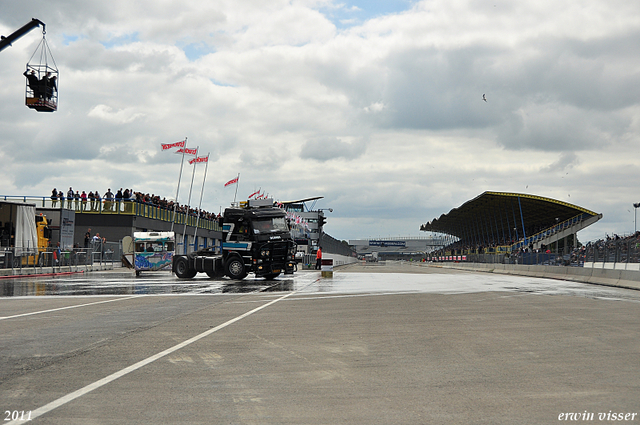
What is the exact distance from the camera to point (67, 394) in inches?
225

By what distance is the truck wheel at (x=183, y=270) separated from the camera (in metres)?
29.5

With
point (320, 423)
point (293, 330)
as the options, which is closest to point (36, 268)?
point (293, 330)

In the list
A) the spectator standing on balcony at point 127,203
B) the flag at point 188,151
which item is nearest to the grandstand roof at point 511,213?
the flag at point 188,151

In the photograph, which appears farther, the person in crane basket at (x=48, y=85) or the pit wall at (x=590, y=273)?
the pit wall at (x=590, y=273)

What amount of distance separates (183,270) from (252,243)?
175 inches

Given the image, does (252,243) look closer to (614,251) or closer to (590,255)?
(614,251)

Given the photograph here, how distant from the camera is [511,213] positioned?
9738 centimetres

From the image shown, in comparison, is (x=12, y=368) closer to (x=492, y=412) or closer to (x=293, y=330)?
(x=293, y=330)

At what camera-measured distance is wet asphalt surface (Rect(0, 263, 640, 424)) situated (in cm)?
519

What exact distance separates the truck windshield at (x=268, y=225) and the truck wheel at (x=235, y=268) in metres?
1.59

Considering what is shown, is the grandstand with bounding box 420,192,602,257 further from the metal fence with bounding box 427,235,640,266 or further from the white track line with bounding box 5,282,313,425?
the white track line with bounding box 5,282,313,425

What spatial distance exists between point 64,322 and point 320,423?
26.5ft

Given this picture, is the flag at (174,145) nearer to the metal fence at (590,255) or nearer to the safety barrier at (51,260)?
the safety barrier at (51,260)

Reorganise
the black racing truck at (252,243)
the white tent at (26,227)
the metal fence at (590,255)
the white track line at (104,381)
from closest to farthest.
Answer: the white track line at (104,381) < the metal fence at (590,255) < the black racing truck at (252,243) < the white tent at (26,227)
